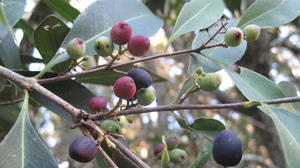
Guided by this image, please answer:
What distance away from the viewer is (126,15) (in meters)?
1.27

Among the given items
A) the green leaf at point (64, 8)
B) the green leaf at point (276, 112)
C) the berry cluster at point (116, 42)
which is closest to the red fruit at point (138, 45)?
the berry cluster at point (116, 42)

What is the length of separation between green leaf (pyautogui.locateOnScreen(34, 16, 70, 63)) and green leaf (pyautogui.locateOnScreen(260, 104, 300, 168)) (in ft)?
2.07

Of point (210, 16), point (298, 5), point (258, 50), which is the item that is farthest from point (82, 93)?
point (258, 50)

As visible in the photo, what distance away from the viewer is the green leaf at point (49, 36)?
117 cm

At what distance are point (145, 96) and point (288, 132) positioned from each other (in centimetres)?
37

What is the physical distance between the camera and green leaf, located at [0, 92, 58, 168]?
822 mm

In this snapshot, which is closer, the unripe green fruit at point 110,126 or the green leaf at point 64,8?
the unripe green fruit at point 110,126

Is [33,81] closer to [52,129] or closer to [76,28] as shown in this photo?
[76,28]

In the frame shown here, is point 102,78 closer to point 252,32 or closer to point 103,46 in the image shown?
point 103,46

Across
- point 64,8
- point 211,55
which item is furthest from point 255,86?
point 64,8

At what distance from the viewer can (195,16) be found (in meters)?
1.19

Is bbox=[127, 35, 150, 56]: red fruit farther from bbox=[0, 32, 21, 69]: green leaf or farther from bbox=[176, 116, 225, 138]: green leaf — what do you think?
bbox=[0, 32, 21, 69]: green leaf

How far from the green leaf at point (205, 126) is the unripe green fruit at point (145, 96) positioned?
Result: 9 centimetres

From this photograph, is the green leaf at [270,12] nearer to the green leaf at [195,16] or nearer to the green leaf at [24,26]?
the green leaf at [195,16]
